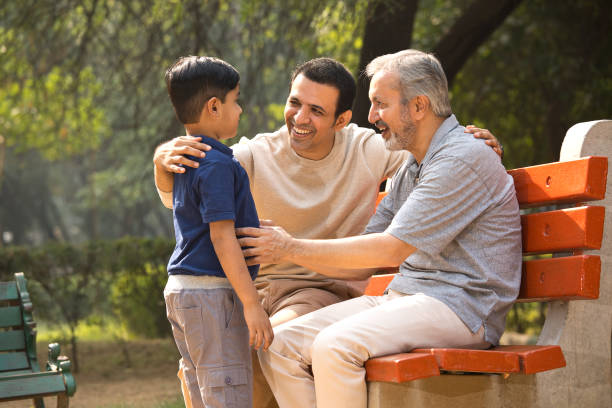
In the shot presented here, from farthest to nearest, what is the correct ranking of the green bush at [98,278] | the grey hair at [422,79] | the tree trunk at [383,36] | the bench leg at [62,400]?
the green bush at [98,278] → the tree trunk at [383,36] → the bench leg at [62,400] → the grey hair at [422,79]

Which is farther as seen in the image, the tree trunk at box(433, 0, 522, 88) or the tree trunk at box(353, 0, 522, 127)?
the tree trunk at box(433, 0, 522, 88)

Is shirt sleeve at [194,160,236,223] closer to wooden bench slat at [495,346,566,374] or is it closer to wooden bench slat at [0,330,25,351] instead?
wooden bench slat at [495,346,566,374]

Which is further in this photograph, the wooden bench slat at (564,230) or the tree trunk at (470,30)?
the tree trunk at (470,30)

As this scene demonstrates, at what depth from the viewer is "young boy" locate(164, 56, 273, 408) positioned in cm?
278

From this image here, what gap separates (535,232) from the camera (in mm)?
3180

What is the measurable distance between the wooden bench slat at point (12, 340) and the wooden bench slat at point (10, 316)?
5cm

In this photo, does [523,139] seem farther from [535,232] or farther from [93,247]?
[535,232]

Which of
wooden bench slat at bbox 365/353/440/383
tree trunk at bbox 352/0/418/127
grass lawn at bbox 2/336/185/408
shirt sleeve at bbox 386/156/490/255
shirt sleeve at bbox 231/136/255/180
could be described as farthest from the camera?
grass lawn at bbox 2/336/185/408

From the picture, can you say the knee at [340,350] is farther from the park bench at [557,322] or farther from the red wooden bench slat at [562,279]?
the red wooden bench slat at [562,279]

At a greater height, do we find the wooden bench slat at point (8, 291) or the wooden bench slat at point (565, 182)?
the wooden bench slat at point (565, 182)

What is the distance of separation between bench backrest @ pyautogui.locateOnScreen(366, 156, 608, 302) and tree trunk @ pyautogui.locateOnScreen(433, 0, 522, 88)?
11.8 ft

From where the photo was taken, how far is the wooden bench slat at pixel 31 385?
12.8 ft

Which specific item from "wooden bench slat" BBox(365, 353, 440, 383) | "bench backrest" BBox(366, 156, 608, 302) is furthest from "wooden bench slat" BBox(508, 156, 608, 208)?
"wooden bench slat" BBox(365, 353, 440, 383)

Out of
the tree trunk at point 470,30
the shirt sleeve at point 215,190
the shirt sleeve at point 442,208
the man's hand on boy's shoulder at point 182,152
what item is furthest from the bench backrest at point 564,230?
the tree trunk at point 470,30
